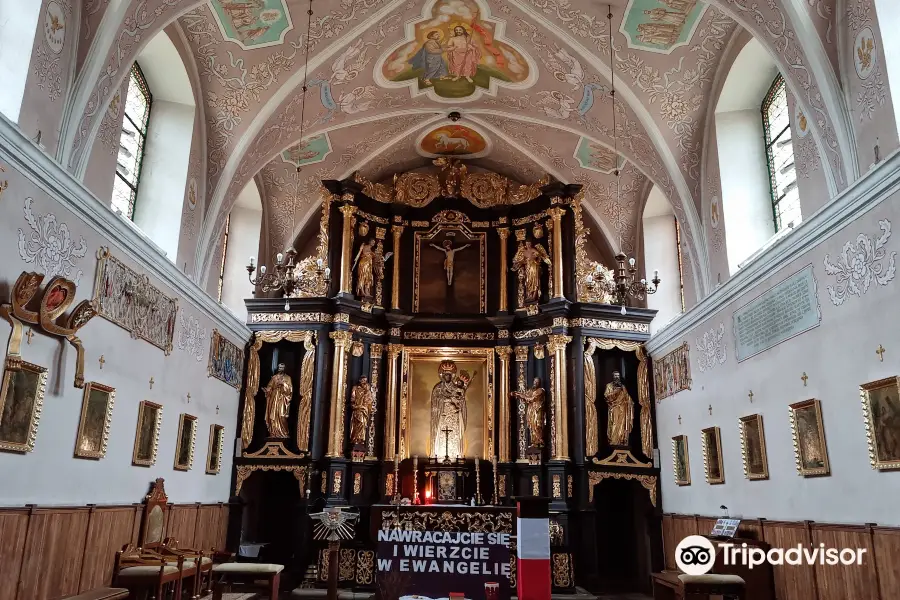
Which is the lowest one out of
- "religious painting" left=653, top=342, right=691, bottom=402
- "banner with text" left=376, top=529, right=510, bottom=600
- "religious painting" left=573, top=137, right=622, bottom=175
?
"banner with text" left=376, top=529, right=510, bottom=600

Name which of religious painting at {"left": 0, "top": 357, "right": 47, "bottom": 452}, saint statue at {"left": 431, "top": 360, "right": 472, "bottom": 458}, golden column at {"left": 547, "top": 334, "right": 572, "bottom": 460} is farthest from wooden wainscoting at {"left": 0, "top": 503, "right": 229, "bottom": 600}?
golden column at {"left": 547, "top": 334, "right": 572, "bottom": 460}

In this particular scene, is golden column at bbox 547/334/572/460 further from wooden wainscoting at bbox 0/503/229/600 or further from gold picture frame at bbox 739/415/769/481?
wooden wainscoting at bbox 0/503/229/600

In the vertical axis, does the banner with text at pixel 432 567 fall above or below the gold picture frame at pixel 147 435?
below

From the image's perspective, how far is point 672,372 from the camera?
591 inches

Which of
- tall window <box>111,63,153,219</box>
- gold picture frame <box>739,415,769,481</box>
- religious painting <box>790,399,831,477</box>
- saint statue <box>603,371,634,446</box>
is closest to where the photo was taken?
religious painting <box>790,399,831,477</box>

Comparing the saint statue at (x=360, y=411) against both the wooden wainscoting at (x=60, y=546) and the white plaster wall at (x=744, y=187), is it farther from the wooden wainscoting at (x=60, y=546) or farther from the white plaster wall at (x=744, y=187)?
the white plaster wall at (x=744, y=187)

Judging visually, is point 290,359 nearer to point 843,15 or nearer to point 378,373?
point 378,373

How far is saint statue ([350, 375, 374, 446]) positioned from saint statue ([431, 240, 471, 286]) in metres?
3.47

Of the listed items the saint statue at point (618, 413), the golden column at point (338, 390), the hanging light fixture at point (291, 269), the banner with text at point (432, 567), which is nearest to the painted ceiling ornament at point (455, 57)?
the hanging light fixture at point (291, 269)

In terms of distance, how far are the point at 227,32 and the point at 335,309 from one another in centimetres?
635

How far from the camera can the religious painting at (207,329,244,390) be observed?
1422cm

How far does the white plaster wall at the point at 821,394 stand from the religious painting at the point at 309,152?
30.2 ft

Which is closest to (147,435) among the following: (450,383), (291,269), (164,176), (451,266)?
(291,269)

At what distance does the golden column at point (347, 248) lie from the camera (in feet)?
55.5
